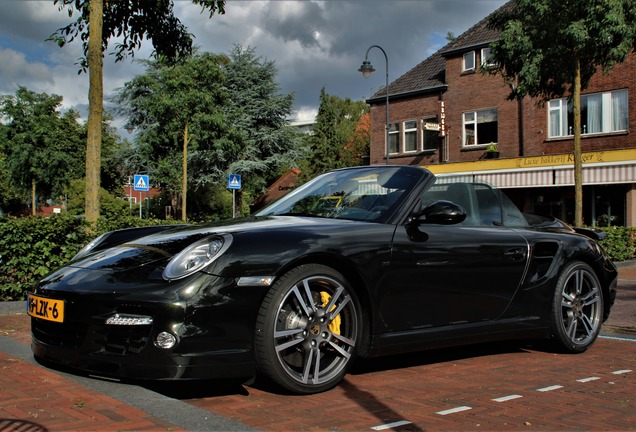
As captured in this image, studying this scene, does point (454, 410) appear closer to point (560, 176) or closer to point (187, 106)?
point (187, 106)

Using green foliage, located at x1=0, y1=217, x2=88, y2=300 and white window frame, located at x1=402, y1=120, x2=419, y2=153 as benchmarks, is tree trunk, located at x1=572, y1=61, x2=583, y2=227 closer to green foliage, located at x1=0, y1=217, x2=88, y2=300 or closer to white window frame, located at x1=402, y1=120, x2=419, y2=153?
green foliage, located at x1=0, y1=217, x2=88, y2=300

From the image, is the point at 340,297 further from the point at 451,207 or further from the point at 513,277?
the point at 513,277

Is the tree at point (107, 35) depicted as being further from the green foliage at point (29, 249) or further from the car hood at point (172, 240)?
the car hood at point (172, 240)

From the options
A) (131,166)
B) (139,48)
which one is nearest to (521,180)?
(139,48)

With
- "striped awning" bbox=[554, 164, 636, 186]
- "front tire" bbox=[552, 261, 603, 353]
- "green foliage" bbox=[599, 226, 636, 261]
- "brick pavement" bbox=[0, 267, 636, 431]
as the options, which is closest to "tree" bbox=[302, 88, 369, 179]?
"striped awning" bbox=[554, 164, 636, 186]

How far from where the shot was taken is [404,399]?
3.92 meters

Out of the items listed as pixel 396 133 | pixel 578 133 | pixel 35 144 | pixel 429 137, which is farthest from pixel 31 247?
pixel 35 144

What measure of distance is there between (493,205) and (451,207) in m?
1.02

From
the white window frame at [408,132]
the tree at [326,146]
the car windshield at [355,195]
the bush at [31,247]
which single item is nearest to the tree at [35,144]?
the tree at [326,146]

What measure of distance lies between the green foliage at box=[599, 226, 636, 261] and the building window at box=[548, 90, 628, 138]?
7.63 meters

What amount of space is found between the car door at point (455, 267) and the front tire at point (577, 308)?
0.56m

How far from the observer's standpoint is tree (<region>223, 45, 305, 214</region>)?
4528 cm

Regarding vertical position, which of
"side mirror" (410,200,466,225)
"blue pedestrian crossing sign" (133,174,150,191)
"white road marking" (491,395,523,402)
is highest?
"blue pedestrian crossing sign" (133,174,150,191)

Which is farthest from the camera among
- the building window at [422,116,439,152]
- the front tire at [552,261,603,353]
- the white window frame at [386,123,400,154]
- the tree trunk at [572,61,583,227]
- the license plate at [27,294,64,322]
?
the white window frame at [386,123,400,154]
